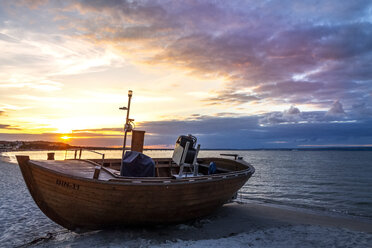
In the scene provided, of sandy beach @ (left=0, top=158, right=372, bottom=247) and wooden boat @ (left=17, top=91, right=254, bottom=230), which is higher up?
wooden boat @ (left=17, top=91, right=254, bottom=230)

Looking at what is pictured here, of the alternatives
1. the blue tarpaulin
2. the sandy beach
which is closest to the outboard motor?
the blue tarpaulin

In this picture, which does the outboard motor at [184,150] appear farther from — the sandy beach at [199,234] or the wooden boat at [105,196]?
the sandy beach at [199,234]

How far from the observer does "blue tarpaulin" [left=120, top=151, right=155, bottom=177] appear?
794 cm

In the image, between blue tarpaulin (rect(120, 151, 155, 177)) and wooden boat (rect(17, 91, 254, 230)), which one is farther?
blue tarpaulin (rect(120, 151, 155, 177))

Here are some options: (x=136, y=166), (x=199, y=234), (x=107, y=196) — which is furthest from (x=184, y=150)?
(x=107, y=196)

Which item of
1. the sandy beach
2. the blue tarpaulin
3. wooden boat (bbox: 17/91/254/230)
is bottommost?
the sandy beach

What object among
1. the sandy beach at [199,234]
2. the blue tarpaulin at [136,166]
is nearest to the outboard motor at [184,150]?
the blue tarpaulin at [136,166]

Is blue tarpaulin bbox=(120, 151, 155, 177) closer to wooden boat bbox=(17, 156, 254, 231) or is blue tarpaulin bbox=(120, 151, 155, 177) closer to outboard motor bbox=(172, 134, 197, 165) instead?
wooden boat bbox=(17, 156, 254, 231)

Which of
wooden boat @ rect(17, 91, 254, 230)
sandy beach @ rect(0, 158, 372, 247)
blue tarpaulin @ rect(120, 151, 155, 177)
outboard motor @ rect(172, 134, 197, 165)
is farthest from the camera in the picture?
outboard motor @ rect(172, 134, 197, 165)

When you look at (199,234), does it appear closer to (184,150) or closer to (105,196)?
(184,150)

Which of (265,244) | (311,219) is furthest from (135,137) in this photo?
(311,219)

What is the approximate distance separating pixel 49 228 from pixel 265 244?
24.9 feet

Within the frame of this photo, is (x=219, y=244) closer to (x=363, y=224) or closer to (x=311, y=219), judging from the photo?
(x=311, y=219)

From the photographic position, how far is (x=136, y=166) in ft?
26.5
